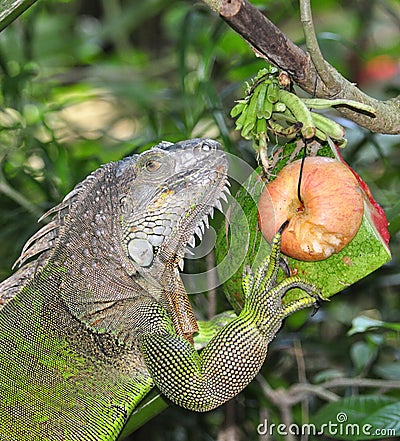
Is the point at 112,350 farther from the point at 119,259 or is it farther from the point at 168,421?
the point at 168,421

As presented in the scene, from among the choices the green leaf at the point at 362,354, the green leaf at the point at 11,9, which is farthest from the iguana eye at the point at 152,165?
the green leaf at the point at 362,354

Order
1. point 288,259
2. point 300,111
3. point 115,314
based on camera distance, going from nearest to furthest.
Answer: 1. point 300,111
2. point 288,259
3. point 115,314

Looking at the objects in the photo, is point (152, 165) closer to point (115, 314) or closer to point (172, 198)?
point (172, 198)

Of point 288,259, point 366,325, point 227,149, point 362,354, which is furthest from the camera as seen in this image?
point 362,354

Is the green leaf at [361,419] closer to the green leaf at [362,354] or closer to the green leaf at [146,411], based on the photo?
the green leaf at [362,354]

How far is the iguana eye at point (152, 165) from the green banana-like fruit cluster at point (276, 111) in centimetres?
34

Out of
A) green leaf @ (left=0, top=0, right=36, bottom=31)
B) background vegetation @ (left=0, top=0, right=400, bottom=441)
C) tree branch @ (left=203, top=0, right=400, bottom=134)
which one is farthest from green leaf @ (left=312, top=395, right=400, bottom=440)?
green leaf @ (left=0, top=0, right=36, bottom=31)

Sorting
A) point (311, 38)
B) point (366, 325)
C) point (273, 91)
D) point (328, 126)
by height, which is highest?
point (311, 38)

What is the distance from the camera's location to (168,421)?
10.4ft

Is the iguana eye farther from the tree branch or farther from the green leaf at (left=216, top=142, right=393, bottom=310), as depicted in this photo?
the tree branch

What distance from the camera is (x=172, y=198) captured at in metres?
1.95

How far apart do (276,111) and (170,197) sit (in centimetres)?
46

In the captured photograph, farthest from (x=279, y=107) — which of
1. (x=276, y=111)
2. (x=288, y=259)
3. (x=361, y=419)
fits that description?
(x=361, y=419)

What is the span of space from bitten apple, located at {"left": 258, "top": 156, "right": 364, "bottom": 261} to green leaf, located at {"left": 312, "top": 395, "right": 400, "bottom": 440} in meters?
0.86
